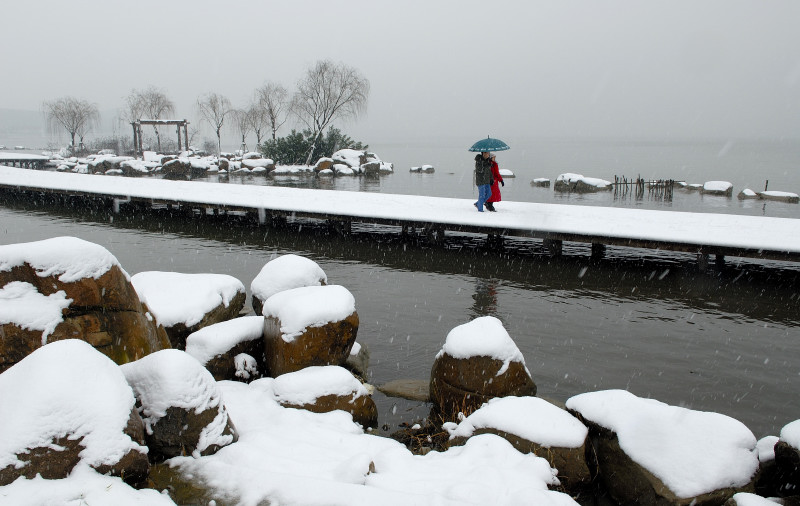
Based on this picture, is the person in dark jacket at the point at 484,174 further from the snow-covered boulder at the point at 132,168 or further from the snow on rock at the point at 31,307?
the snow-covered boulder at the point at 132,168

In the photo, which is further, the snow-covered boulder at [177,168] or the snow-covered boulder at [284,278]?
the snow-covered boulder at [177,168]

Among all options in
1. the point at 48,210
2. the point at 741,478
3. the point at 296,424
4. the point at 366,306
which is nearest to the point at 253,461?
the point at 296,424

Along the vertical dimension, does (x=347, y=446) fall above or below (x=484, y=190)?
below

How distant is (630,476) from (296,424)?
2977 mm

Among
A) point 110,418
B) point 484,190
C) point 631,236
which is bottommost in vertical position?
point 110,418

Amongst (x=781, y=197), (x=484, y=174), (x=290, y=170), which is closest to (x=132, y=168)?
(x=290, y=170)

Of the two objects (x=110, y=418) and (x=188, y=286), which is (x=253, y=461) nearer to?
(x=110, y=418)

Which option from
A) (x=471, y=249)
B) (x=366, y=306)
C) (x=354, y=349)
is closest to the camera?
(x=354, y=349)

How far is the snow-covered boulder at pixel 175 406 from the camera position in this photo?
427cm

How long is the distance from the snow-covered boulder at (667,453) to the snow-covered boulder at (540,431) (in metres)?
0.22

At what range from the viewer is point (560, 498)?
396 cm

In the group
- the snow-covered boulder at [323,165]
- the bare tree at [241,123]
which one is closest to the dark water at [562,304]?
the snow-covered boulder at [323,165]

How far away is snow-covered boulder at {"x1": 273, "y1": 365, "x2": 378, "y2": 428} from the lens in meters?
5.59

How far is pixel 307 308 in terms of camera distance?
6.31 metres
